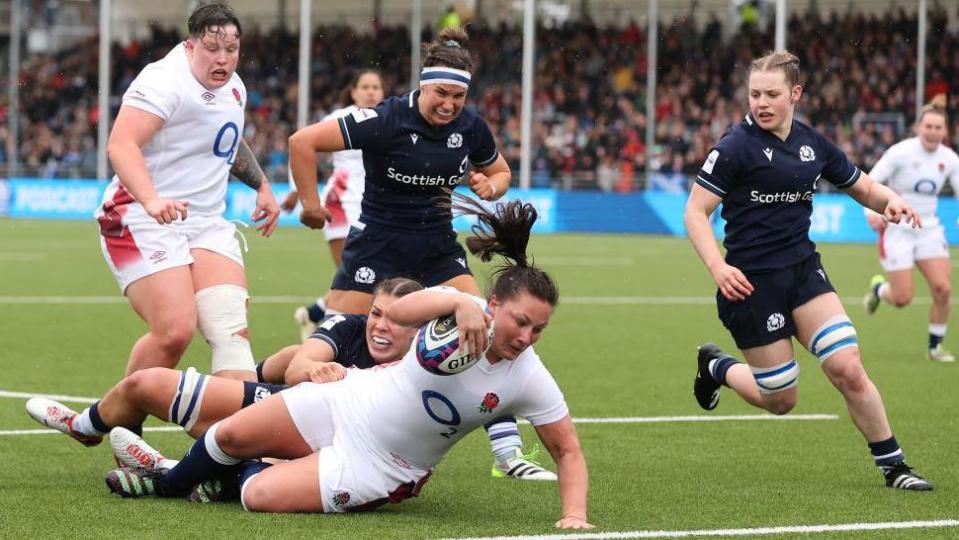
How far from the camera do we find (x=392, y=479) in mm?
6004

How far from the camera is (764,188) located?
709 centimetres

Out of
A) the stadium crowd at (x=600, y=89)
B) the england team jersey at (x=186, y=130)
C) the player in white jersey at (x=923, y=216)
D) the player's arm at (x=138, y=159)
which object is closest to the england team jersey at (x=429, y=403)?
the player's arm at (x=138, y=159)

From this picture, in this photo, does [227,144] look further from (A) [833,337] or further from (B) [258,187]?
(A) [833,337]

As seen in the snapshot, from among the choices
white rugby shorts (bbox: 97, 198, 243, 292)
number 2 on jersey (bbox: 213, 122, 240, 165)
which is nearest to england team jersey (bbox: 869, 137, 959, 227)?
number 2 on jersey (bbox: 213, 122, 240, 165)

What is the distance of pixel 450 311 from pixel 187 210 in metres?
2.00

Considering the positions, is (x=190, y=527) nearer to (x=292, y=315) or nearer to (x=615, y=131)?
(x=292, y=315)

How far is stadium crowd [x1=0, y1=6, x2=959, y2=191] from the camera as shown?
3462cm

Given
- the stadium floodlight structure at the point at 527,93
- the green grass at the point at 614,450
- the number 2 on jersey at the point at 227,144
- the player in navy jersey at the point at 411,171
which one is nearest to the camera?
the green grass at the point at 614,450

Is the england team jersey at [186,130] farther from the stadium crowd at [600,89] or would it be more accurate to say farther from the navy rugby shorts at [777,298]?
the stadium crowd at [600,89]

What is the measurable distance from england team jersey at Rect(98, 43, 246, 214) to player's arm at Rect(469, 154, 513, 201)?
1206 millimetres

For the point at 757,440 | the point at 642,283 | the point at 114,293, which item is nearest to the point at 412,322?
the point at 757,440

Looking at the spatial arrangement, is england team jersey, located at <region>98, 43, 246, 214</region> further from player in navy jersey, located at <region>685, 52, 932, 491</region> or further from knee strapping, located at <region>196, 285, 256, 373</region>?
player in navy jersey, located at <region>685, 52, 932, 491</region>

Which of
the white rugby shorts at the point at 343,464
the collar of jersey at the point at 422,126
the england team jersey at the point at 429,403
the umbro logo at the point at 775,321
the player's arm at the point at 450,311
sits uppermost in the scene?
the collar of jersey at the point at 422,126

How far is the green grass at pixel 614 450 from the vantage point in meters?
5.91
